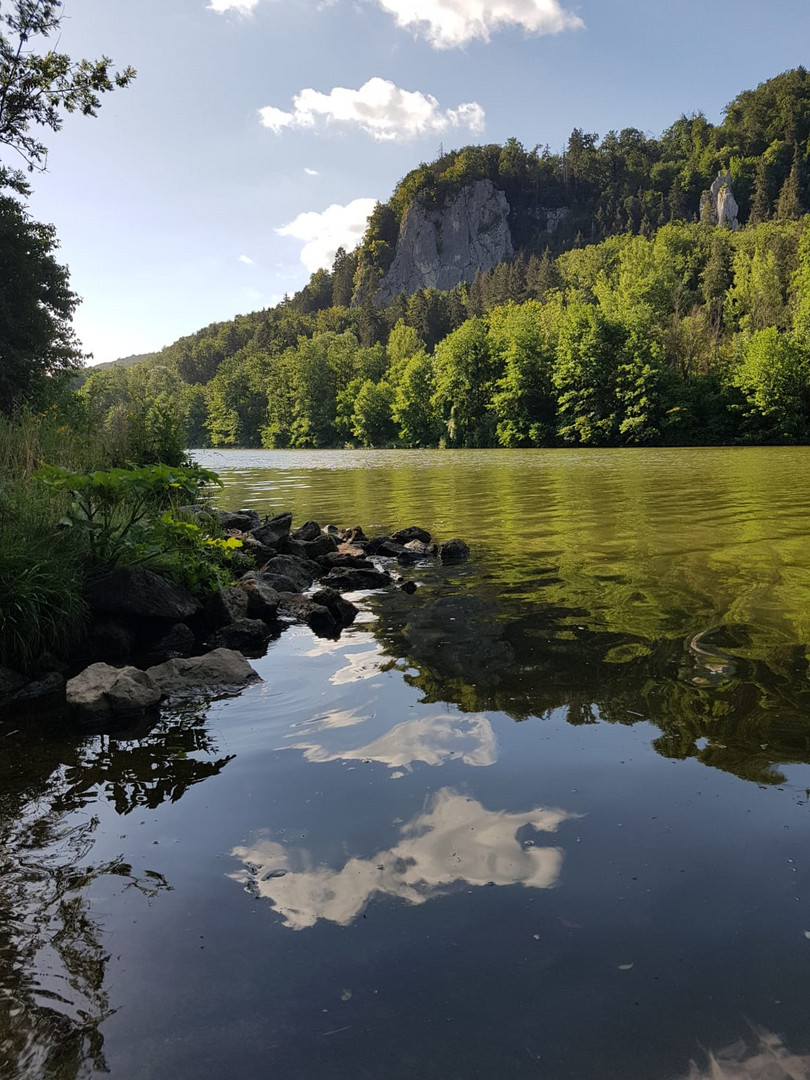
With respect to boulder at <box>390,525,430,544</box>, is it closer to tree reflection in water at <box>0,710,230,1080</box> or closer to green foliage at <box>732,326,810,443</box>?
tree reflection in water at <box>0,710,230,1080</box>

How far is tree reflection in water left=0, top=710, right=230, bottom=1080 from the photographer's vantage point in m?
2.46

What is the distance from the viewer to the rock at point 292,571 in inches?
409

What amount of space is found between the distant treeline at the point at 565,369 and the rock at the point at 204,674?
11.1 m

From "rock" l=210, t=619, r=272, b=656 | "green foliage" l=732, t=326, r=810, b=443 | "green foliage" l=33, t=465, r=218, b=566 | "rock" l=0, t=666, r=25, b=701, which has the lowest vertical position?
"rock" l=210, t=619, r=272, b=656

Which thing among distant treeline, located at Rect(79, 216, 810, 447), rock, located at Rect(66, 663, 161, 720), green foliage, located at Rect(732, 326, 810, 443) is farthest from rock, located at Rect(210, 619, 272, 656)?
green foliage, located at Rect(732, 326, 810, 443)

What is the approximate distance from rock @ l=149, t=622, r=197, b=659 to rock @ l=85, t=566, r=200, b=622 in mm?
123

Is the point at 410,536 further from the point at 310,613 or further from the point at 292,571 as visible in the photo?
the point at 310,613

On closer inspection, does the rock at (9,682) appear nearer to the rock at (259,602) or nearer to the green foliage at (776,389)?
the rock at (259,602)

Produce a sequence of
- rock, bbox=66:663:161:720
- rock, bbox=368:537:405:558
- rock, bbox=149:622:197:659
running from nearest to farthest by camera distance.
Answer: rock, bbox=66:663:161:720 < rock, bbox=149:622:197:659 < rock, bbox=368:537:405:558

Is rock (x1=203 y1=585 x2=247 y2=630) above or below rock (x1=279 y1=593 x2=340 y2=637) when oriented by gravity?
above

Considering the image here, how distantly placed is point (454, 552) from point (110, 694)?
7.29 metres

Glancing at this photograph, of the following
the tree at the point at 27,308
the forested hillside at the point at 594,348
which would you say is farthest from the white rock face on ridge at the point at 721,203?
the tree at the point at 27,308

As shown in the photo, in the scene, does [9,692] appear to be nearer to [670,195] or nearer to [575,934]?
[575,934]

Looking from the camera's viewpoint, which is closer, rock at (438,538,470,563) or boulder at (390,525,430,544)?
rock at (438,538,470,563)
